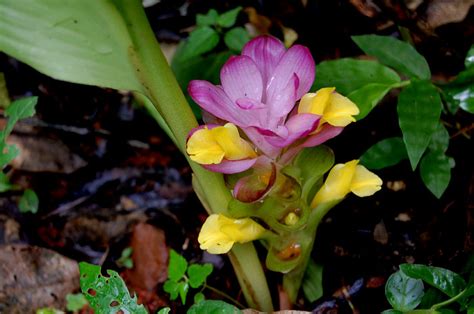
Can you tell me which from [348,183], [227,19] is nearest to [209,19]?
[227,19]

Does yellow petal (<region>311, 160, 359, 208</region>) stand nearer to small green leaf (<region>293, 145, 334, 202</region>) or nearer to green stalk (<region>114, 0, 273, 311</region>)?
small green leaf (<region>293, 145, 334, 202</region>)

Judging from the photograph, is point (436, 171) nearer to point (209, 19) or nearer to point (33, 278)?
Result: point (209, 19)

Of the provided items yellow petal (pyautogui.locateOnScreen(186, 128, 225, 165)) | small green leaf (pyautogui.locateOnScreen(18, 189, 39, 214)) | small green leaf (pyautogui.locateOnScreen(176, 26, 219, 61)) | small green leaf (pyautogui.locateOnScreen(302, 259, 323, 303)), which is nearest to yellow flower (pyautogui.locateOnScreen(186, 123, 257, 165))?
yellow petal (pyautogui.locateOnScreen(186, 128, 225, 165))

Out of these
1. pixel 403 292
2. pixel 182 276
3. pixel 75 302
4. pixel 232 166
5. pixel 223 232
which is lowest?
pixel 75 302

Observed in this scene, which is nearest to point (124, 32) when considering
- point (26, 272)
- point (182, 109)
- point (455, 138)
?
point (182, 109)

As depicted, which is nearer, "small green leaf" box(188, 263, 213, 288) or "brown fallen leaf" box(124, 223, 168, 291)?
"small green leaf" box(188, 263, 213, 288)
